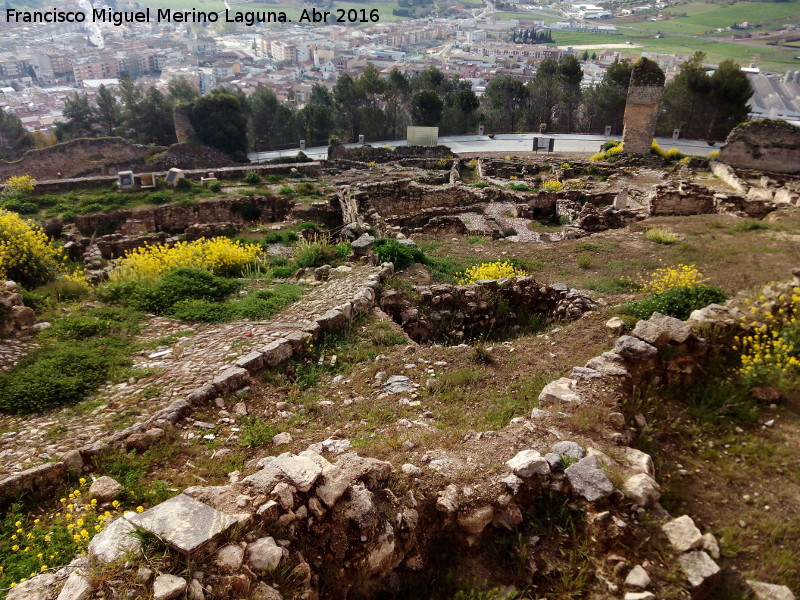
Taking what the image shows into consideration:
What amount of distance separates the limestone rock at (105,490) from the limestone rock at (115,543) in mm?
1022

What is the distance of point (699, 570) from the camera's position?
339cm

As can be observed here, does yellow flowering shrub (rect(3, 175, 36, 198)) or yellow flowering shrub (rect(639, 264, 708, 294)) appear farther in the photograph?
yellow flowering shrub (rect(3, 175, 36, 198))

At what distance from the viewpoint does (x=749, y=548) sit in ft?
12.2

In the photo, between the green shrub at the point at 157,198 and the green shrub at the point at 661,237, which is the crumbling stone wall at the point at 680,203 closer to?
the green shrub at the point at 661,237

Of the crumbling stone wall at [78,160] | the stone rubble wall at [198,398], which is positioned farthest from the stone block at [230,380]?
the crumbling stone wall at [78,160]

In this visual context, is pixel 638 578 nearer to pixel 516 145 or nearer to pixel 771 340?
pixel 771 340

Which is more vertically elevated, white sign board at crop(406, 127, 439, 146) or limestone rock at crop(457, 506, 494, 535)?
white sign board at crop(406, 127, 439, 146)

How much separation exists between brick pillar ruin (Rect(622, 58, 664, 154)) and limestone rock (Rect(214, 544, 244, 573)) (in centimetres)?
3064

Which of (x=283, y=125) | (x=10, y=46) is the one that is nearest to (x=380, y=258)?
(x=283, y=125)

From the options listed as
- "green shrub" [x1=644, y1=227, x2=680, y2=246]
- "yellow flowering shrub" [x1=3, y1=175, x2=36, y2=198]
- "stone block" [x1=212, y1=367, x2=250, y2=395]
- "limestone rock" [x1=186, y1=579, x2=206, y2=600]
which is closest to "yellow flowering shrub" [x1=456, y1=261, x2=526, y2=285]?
"green shrub" [x1=644, y1=227, x2=680, y2=246]

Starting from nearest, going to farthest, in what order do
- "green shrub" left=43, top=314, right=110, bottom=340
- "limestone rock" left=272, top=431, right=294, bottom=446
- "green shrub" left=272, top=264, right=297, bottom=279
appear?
1. "limestone rock" left=272, top=431, right=294, bottom=446
2. "green shrub" left=43, top=314, right=110, bottom=340
3. "green shrub" left=272, top=264, right=297, bottom=279

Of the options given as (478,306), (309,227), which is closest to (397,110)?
(309,227)

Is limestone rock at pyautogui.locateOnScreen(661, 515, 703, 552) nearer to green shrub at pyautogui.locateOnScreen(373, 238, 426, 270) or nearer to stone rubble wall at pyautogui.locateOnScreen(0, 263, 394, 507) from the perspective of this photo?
stone rubble wall at pyautogui.locateOnScreen(0, 263, 394, 507)

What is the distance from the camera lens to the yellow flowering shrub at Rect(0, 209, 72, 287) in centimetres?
920
